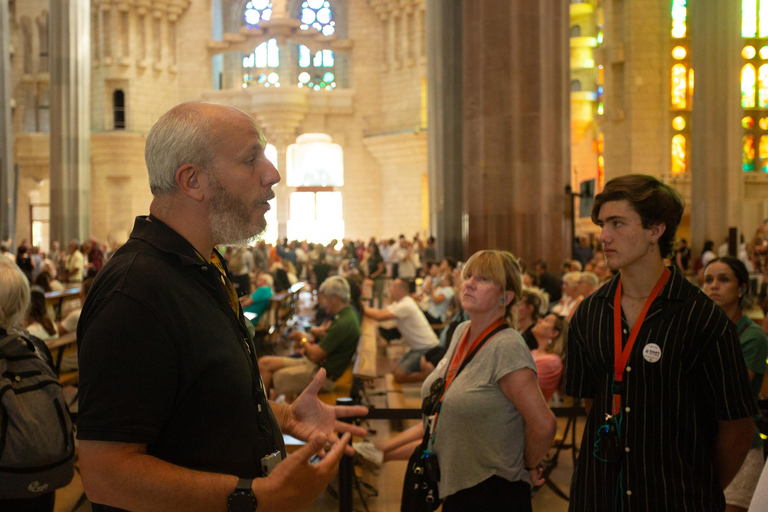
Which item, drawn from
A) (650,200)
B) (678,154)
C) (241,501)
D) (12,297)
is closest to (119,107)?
(678,154)

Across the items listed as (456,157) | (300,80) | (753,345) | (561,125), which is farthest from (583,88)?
(753,345)

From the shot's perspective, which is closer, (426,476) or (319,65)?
(426,476)

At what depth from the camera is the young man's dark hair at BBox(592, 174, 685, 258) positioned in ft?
8.07

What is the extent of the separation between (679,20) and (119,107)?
70.5ft

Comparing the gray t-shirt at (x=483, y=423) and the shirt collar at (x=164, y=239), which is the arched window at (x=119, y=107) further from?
the shirt collar at (x=164, y=239)

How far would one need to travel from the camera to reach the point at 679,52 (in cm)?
2414

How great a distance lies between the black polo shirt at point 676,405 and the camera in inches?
90.0

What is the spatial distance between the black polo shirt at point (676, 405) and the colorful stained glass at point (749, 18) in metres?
25.4

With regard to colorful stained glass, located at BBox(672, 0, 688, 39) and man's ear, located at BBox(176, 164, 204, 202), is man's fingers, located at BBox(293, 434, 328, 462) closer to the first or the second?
man's ear, located at BBox(176, 164, 204, 202)

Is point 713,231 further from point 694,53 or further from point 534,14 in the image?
point 534,14

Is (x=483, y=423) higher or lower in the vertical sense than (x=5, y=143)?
lower

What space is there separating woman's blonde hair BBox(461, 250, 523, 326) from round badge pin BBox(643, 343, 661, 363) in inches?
32.6

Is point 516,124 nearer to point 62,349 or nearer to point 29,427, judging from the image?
point 62,349

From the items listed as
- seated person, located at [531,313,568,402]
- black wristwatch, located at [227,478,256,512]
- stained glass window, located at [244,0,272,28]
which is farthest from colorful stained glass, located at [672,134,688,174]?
black wristwatch, located at [227,478,256,512]
